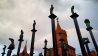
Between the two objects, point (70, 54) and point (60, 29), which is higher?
point (60, 29)

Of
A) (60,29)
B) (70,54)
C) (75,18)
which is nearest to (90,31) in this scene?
(75,18)

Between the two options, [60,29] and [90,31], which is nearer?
[90,31]

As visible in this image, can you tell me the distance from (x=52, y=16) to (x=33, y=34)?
4849 millimetres

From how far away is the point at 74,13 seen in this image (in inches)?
719

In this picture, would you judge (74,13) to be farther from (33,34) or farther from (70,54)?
(70,54)

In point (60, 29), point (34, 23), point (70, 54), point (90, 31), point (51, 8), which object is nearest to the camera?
point (51, 8)

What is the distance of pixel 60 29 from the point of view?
46.9 meters

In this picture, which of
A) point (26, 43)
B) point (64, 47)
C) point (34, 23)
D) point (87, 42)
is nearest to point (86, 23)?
point (87, 42)

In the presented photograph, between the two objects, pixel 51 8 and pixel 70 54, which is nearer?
pixel 51 8

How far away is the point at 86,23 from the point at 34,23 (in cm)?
796

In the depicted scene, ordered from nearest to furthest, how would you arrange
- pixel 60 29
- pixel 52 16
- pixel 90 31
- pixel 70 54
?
pixel 52 16 → pixel 90 31 → pixel 60 29 → pixel 70 54

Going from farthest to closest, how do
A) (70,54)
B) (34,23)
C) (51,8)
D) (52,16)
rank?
(70,54)
(34,23)
(51,8)
(52,16)

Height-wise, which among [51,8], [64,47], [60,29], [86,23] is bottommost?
[64,47]

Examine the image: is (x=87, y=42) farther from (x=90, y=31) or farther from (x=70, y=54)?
(x=70, y=54)
